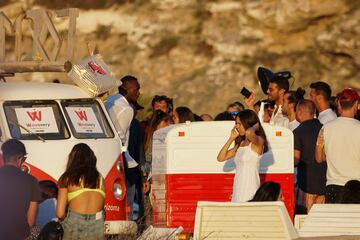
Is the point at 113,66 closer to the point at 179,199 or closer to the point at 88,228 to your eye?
the point at 179,199

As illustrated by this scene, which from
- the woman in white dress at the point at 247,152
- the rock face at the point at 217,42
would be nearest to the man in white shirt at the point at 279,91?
the woman in white dress at the point at 247,152

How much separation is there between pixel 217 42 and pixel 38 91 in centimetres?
1609

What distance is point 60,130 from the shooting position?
60.5 feet

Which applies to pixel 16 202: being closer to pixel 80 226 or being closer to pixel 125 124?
pixel 80 226

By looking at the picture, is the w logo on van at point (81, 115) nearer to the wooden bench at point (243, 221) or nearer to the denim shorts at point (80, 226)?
the denim shorts at point (80, 226)

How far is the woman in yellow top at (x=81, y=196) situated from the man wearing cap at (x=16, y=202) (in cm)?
40

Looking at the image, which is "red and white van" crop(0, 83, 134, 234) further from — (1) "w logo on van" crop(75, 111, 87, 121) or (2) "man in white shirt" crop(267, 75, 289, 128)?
(2) "man in white shirt" crop(267, 75, 289, 128)

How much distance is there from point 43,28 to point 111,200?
11.2 ft

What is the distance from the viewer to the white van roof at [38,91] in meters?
18.3

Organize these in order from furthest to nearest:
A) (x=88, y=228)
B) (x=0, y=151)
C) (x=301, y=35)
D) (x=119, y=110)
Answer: (x=301, y=35), (x=119, y=110), (x=0, y=151), (x=88, y=228)

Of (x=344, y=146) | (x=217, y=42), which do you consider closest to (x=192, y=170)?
(x=344, y=146)

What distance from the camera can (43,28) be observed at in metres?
20.6

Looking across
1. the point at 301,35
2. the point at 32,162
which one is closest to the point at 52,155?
the point at 32,162

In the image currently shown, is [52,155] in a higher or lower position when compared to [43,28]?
lower
